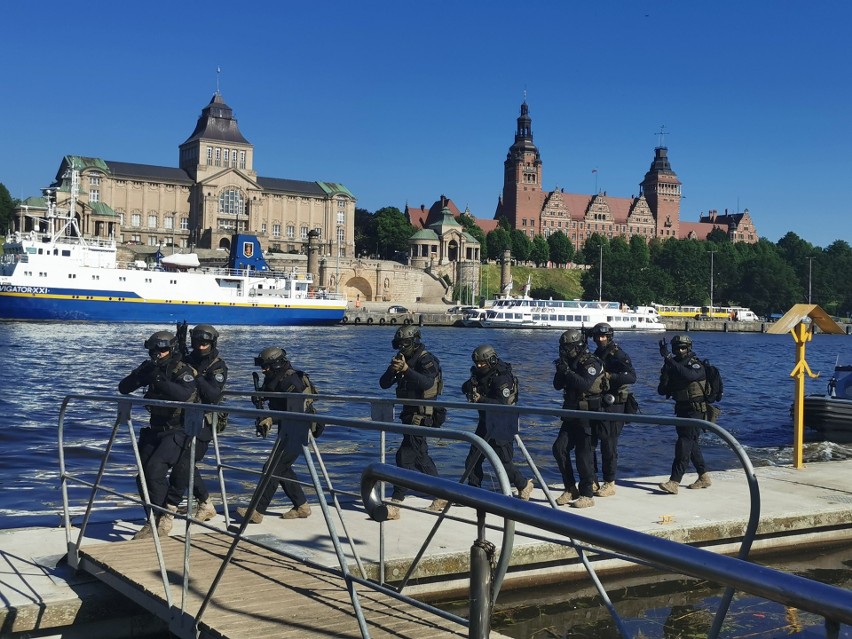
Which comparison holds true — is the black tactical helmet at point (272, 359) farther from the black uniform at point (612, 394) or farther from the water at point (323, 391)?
the black uniform at point (612, 394)

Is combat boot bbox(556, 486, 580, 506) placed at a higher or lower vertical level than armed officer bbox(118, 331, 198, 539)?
lower

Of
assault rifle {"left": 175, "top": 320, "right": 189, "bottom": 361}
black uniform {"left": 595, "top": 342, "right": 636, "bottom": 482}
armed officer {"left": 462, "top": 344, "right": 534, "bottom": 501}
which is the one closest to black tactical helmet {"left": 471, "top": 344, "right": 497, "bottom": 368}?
armed officer {"left": 462, "top": 344, "right": 534, "bottom": 501}

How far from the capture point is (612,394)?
981cm

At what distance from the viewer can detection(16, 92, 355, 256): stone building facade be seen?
118 metres

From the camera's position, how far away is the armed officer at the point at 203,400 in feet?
25.8

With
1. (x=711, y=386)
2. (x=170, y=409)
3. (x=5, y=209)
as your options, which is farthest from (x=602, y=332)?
(x=5, y=209)

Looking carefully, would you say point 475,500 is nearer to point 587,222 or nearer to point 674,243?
point 674,243

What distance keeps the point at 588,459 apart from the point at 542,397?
60.8ft

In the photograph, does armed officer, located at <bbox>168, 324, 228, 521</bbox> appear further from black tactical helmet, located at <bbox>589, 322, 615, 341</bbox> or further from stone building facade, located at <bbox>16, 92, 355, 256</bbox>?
stone building facade, located at <bbox>16, 92, 355, 256</bbox>

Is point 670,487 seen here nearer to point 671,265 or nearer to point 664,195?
point 671,265

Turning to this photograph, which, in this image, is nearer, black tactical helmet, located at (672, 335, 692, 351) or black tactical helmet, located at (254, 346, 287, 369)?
black tactical helmet, located at (254, 346, 287, 369)

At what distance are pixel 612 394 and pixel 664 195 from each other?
177 metres

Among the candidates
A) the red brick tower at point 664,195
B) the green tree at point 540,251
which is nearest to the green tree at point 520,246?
the green tree at point 540,251

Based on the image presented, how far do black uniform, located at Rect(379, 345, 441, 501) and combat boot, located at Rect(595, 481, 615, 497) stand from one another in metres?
1.84
